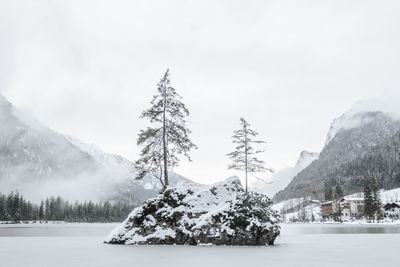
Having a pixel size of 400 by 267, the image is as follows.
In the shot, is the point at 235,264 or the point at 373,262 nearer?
the point at 235,264

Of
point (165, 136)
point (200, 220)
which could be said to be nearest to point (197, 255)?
point (200, 220)

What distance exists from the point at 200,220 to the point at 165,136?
10.9 m

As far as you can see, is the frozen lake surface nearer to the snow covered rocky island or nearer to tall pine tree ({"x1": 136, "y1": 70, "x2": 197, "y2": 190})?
the snow covered rocky island

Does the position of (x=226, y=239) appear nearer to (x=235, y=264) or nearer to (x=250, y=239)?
(x=250, y=239)

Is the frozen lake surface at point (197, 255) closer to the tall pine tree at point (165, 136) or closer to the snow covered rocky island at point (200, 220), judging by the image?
the snow covered rocky island at point (200, 220)

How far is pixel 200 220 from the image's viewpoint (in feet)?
57.7

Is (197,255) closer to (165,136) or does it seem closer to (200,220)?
(200,220)

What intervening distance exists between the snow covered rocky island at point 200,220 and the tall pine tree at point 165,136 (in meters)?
7.13

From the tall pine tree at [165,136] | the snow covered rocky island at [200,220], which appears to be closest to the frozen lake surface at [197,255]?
the snow covered rocky island at [200,220]

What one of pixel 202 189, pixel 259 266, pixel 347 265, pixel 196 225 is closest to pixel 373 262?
pixel 347 265

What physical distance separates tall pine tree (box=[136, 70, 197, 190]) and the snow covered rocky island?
7.13 metres

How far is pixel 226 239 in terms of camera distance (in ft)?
54.8

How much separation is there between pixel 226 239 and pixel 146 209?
17.4 ft

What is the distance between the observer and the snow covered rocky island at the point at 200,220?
16953 millimetres
